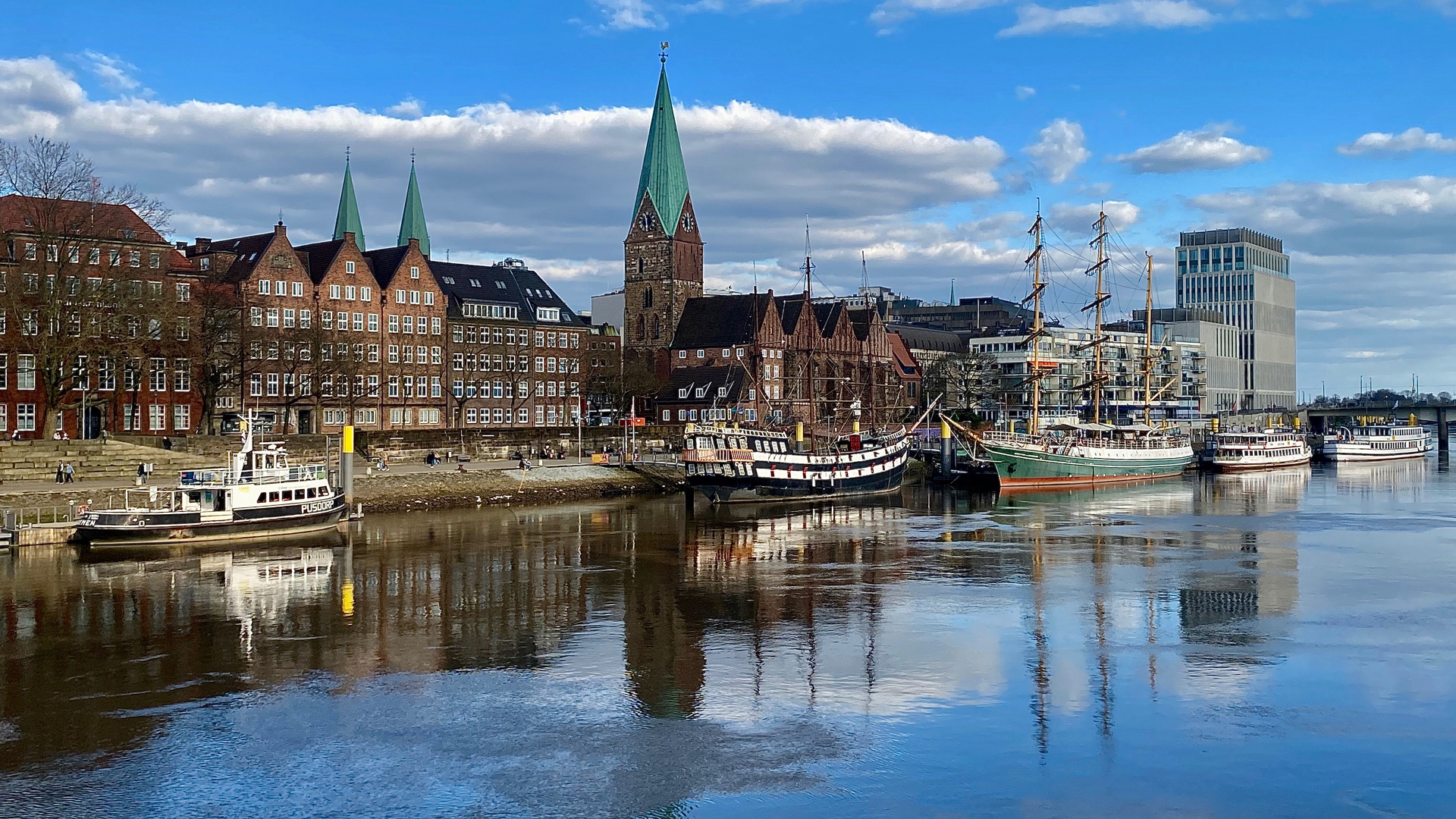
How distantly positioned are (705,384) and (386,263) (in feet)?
118

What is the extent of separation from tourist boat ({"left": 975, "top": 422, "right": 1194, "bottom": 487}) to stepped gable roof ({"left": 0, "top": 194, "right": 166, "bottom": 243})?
2230 inches

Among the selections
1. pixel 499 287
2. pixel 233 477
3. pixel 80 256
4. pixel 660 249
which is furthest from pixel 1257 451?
pixel 80 256

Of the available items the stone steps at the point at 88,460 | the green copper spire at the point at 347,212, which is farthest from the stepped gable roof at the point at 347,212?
the stone steps at the point at 88,460

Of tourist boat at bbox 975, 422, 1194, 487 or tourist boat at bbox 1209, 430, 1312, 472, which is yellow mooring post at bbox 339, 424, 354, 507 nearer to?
tourist boat at bbox 975, 422, 1194, 487

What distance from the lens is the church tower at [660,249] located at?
138625 mm

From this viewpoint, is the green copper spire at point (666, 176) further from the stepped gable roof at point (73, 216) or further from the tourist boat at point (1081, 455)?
the stepped gable roof at point (73, 216)

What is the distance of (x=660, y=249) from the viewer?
13975cm

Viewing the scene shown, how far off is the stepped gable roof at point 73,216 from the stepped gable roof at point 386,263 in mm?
20927

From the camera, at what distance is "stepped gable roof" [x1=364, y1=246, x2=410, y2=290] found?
328 ft

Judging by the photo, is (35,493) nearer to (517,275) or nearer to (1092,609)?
(1092,609)

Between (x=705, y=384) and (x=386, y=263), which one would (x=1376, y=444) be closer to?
(x=705, y=384)

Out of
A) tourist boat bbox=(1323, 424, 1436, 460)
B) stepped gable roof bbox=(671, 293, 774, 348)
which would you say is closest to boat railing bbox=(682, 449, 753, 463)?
stepped gable roof bbox=(671, 293, 774, 348)

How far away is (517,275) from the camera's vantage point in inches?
4569

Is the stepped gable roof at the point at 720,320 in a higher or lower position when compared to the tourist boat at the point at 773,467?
higher
